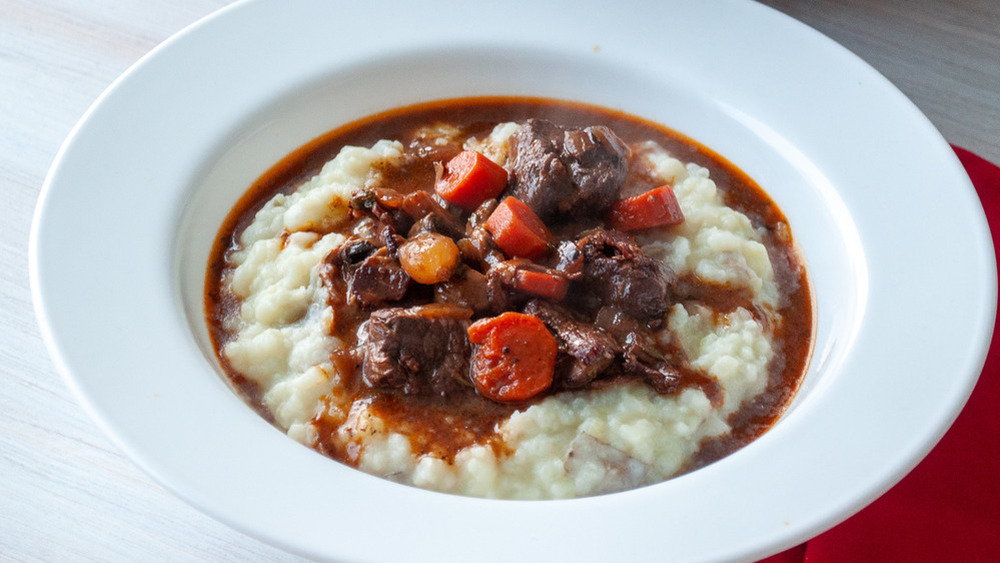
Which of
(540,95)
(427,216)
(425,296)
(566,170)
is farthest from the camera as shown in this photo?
(540,95)

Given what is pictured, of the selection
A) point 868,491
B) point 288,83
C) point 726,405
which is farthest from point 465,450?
point 288,83

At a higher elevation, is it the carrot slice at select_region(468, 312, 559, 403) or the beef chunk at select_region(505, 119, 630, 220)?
the beef chunk at select_region(505, 119, 630, 220)

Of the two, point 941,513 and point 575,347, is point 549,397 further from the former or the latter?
point 941,513

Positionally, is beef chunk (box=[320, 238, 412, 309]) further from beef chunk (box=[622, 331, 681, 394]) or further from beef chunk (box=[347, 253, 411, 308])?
beef chunk (box=[622, 331, 681, 394])

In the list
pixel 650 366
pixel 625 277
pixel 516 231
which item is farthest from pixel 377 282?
pixel 650 366

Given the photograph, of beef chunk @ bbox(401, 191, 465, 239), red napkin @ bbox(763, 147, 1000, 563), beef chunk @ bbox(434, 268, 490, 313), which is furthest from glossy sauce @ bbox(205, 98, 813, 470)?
red napkin @ bbox(763, 147, 1000, 563)

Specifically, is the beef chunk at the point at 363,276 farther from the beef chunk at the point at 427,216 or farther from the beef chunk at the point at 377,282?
the beef chunk at the point at 427,216

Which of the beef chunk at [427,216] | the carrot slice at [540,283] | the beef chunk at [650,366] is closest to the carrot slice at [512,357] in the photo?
the carrot slice at [540,283]
